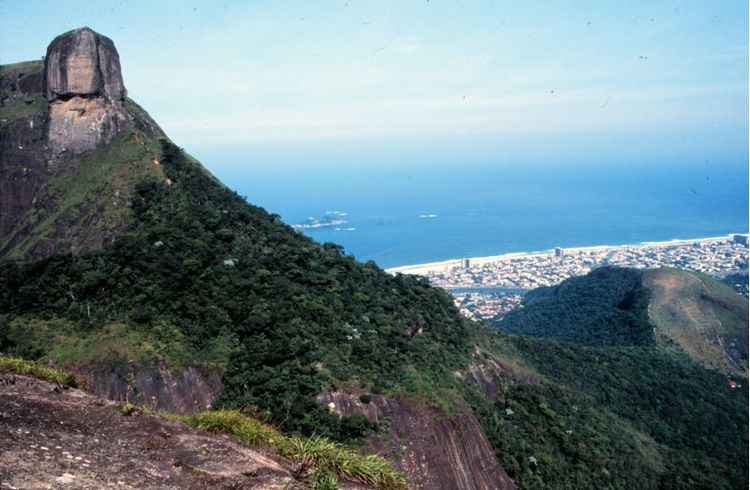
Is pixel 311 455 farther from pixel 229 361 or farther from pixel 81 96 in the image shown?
pixel 81 96

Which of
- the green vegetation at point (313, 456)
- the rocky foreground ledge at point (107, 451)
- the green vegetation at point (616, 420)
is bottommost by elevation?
the green vegetation at point (616, 420)

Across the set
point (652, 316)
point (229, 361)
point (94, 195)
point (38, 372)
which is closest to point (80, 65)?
point (94, 195)

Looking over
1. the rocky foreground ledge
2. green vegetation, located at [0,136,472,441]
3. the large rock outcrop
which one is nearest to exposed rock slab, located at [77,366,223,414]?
green vegetation, located at [0,136,472,441]

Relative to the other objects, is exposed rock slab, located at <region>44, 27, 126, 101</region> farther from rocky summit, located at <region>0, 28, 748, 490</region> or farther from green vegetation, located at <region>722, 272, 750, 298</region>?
green vegetation, located at <region>722, 272, 750, 298</region>

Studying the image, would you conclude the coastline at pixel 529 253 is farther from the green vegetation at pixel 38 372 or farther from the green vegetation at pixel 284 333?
the green vegetation at pixel 38 372

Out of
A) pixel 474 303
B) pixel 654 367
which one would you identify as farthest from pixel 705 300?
pixel 474 303

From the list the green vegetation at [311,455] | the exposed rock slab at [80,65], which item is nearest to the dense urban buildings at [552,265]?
the exposed rock slab at [80,65]
